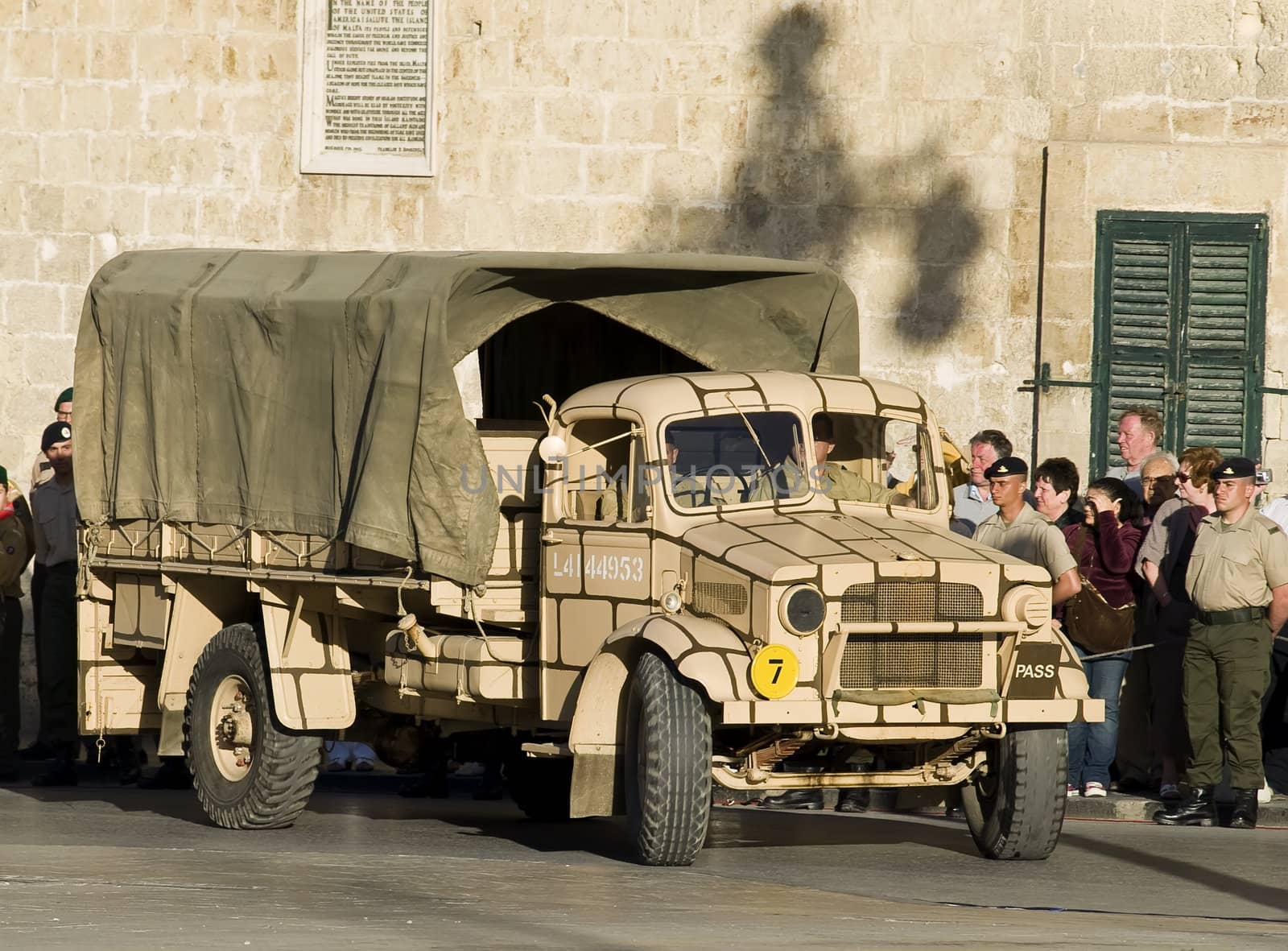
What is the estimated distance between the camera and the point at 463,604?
35.2 ft

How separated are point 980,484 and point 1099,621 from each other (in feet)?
5.67

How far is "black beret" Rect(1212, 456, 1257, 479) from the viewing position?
12258 mm

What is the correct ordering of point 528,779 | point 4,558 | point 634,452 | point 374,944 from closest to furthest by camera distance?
1. point 374,944
2. point 634,452
3. point 528,779
4. point 4,558

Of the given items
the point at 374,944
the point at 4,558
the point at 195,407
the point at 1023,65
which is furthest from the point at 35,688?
the point at 374,944

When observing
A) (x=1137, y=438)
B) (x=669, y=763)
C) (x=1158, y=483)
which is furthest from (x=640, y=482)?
(x=1137, y=438)

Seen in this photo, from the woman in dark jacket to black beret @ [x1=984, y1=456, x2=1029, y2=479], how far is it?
1285 mm

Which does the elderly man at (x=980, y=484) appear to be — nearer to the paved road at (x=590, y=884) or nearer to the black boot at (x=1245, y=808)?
the paved road at (x=590, y=884)

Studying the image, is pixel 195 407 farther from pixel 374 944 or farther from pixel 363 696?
pixel 374 944

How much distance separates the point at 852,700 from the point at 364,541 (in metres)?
2.56

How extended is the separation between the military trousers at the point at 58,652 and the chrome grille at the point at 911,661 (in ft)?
21.0

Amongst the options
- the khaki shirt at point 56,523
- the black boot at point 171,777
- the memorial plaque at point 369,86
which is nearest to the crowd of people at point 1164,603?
the black boot at point 171,777

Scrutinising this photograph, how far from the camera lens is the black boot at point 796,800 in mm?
13336

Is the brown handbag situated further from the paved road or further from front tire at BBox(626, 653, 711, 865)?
front tire at BBox(626, 653, 711, 865)

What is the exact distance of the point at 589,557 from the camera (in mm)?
10539
